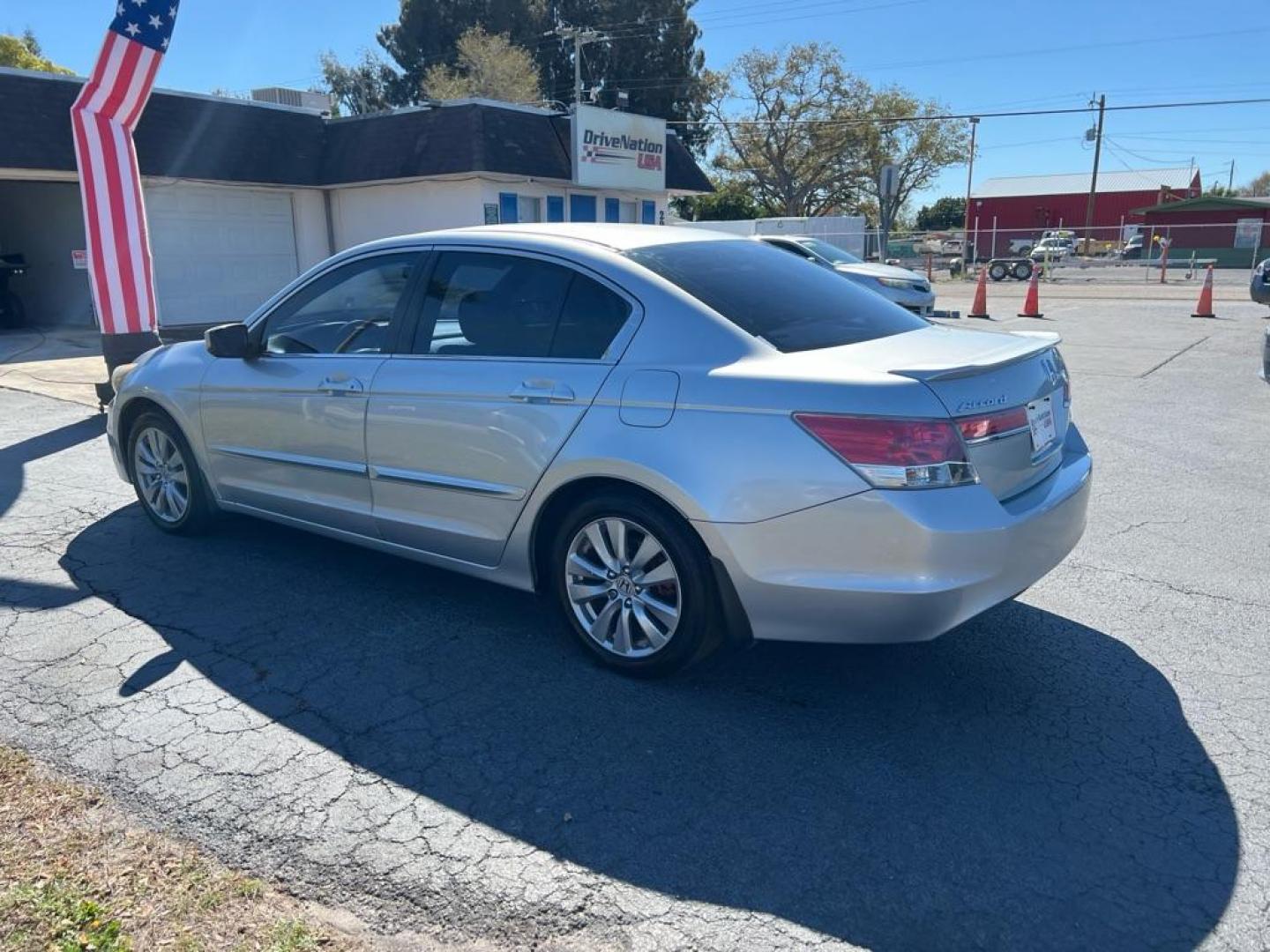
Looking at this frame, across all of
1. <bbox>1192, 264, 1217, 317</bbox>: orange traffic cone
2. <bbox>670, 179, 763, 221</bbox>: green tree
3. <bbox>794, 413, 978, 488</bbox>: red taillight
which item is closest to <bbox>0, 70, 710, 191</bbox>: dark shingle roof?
<bbox>1192, 264, 1217, 317</bbox>: orange traffic cone

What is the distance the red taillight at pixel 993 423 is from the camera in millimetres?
3148

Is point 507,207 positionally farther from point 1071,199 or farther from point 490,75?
point 1071,199

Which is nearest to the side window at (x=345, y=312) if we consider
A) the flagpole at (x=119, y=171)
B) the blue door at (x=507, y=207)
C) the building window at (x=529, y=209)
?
the flagpole at (x=119, y=171)

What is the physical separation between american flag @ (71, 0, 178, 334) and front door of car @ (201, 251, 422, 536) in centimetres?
575

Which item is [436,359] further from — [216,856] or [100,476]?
[100,476]

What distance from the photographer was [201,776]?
10.2 feet

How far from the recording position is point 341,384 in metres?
4.41

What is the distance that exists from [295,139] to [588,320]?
57.4 feet

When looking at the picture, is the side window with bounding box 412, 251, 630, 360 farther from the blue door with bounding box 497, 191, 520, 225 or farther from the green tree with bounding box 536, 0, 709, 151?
the green tree with bounding box 536, 0, 709, 151

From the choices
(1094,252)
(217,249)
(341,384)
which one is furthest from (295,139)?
(1094,252)

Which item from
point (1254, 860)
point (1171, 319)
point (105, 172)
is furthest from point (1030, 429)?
point (1171, 319)

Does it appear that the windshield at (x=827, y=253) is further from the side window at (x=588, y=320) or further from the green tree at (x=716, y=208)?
the green tree at (x=716, y=208)

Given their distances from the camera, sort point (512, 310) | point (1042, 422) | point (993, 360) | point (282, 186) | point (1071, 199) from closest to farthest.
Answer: point (993, 360), point (1042, 422), point (512, 310), point (282, 186), point (1071, 199)

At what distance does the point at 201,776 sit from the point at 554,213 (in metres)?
18.5
